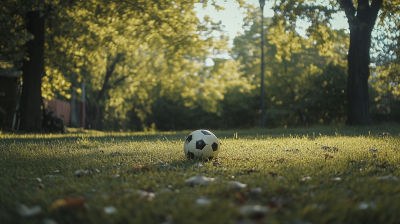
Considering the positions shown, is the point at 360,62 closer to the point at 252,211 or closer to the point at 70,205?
the point at 252,211

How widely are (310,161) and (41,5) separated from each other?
31.9 ft

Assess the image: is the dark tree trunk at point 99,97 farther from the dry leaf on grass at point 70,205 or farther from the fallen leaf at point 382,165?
the dry leaf on grass at point 70,205

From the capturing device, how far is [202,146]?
4473mm

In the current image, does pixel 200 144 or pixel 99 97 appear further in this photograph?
pixel 99 97

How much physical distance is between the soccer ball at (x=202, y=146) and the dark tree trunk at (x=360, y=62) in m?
9.85

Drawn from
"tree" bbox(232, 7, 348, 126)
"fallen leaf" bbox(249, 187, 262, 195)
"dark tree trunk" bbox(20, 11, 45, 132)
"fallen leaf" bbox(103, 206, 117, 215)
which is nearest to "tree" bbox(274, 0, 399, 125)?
"tree" bbox(232, 7, 348, 126)

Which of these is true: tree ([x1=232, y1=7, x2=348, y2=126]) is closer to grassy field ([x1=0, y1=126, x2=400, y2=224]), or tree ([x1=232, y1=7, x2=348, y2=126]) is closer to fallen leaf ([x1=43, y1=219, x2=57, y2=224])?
grassy field ([x1=0, y1=126, x2=400, y2=224])

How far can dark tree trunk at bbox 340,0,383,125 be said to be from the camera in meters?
12.2

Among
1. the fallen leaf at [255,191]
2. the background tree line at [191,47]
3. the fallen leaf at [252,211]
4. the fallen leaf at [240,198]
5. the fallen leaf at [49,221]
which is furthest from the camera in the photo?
the background tree line at [191,47]

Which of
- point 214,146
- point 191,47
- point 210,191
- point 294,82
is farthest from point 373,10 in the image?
point 210,191

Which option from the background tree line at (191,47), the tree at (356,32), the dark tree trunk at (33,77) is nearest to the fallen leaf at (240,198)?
the background tree line at (191,47)

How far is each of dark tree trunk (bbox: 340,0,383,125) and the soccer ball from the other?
9.85 m

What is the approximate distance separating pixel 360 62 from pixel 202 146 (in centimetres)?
1046

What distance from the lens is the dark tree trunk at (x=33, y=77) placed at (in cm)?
1180
